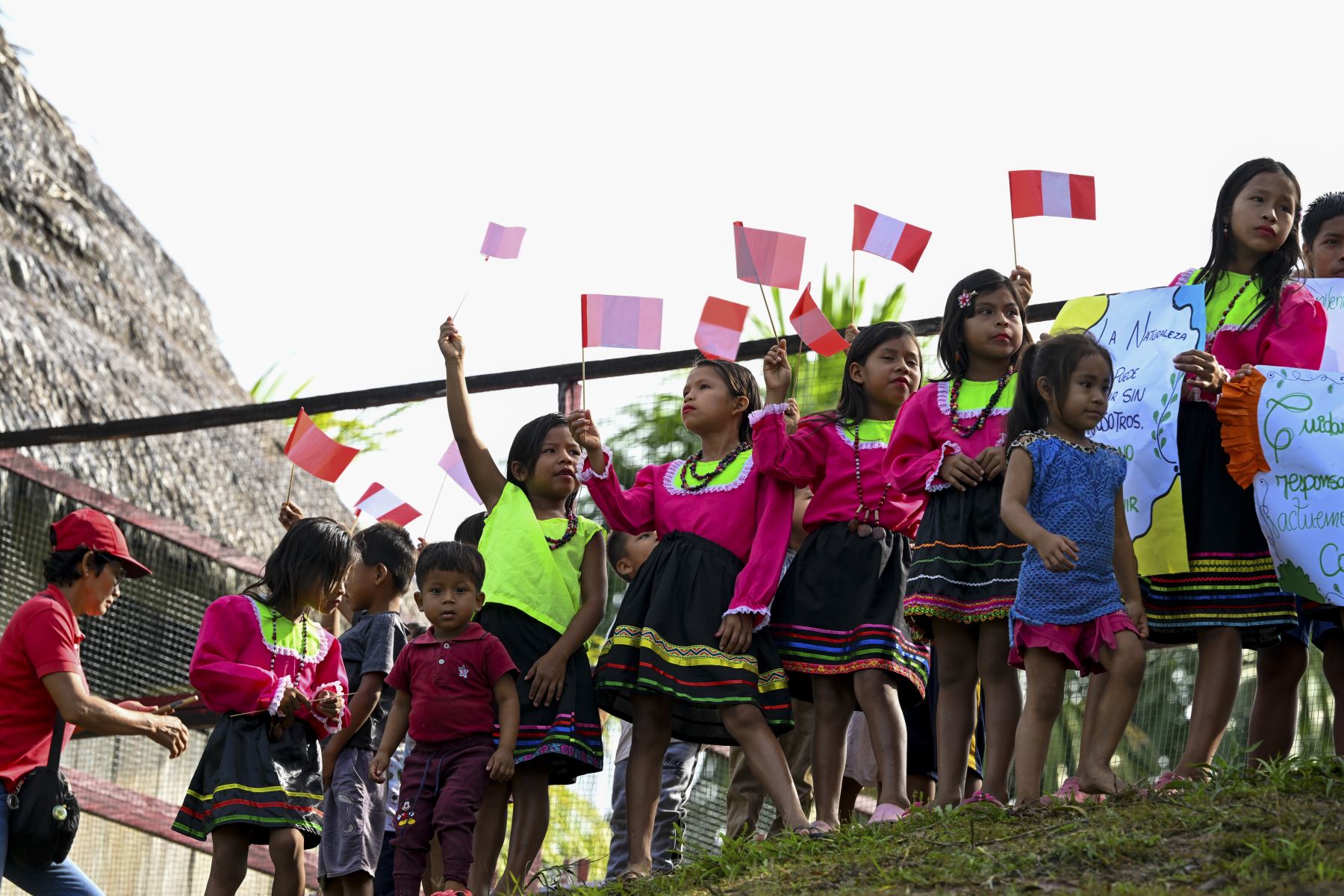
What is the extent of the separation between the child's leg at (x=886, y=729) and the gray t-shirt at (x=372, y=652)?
6.05 ft

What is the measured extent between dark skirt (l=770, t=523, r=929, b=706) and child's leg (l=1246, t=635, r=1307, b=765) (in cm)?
100

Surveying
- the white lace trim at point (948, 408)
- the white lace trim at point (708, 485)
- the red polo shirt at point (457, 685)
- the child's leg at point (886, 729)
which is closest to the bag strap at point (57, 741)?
the red polo shirt at point (457, 685)

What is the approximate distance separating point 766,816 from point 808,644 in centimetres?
203

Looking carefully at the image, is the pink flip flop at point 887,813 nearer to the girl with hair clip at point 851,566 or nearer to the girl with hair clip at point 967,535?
the girl with hair clip at point 851,566

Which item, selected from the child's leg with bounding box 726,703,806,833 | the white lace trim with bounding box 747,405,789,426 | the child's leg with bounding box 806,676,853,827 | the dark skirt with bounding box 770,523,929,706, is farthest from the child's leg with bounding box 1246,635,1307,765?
the white lace trim with bounding box 747,405,789,426

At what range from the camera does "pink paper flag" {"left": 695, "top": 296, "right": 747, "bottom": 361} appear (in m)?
6.20

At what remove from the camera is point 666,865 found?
5.46 metres

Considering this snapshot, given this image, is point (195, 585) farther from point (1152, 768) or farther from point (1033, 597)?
point (1033, 597)

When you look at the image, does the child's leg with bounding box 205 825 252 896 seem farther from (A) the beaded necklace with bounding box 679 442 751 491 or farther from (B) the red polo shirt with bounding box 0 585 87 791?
(A) the beaded necklace with bounding box 679 442 751 491

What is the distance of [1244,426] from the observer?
4754 millimetres

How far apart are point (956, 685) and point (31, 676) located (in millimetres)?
2860

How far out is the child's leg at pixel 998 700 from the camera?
15.6ft

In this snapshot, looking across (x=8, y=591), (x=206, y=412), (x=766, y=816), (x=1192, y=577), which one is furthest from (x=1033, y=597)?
(x=8, y=591)

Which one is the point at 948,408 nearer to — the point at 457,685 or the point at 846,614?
the point at 846,614
